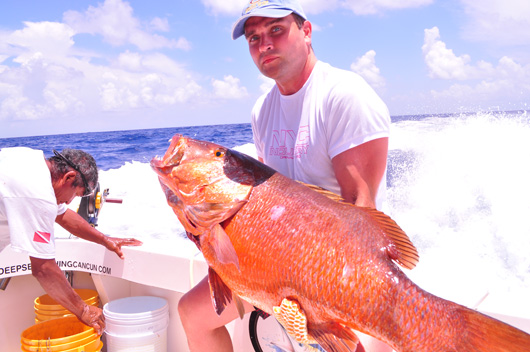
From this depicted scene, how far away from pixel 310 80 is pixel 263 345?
5.31ft

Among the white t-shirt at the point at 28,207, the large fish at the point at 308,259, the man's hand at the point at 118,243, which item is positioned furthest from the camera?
the man's hand at the point at 118,243

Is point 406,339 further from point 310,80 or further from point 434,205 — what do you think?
point 434,205

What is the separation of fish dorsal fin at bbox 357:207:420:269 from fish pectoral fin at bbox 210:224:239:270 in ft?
1.76

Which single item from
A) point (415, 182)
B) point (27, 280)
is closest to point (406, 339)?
point (27, 280)

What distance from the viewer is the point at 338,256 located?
1476 millimetres

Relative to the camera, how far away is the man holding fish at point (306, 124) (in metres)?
1.94

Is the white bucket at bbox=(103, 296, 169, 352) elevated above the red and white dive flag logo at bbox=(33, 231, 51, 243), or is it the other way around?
the red and white dive flag logo at bbox=(33, 231, 51, 243)

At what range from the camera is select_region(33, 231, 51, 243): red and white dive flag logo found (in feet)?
9.50

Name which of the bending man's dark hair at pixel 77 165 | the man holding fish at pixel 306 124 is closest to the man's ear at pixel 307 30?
the man holding fish at pixel 306 124

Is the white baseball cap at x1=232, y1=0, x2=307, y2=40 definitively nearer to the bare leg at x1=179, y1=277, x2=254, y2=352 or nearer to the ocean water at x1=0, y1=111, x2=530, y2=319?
the bare leg at x1=179, y1=277, x2=254, y2=352

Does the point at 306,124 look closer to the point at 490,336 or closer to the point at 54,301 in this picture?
the point at 490,336

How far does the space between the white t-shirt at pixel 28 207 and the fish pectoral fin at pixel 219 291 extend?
174 cm

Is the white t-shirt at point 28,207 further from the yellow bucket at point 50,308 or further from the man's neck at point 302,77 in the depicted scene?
the man's neck at point 302,77

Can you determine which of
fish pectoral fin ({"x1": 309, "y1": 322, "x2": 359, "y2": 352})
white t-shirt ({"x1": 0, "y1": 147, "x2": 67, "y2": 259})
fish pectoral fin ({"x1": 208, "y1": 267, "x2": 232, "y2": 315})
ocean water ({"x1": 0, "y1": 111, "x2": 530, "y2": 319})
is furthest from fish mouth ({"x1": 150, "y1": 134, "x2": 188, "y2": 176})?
white t-shirt ({"x1": 0, "y1": 147, "x2": 67, "y2": 259})
